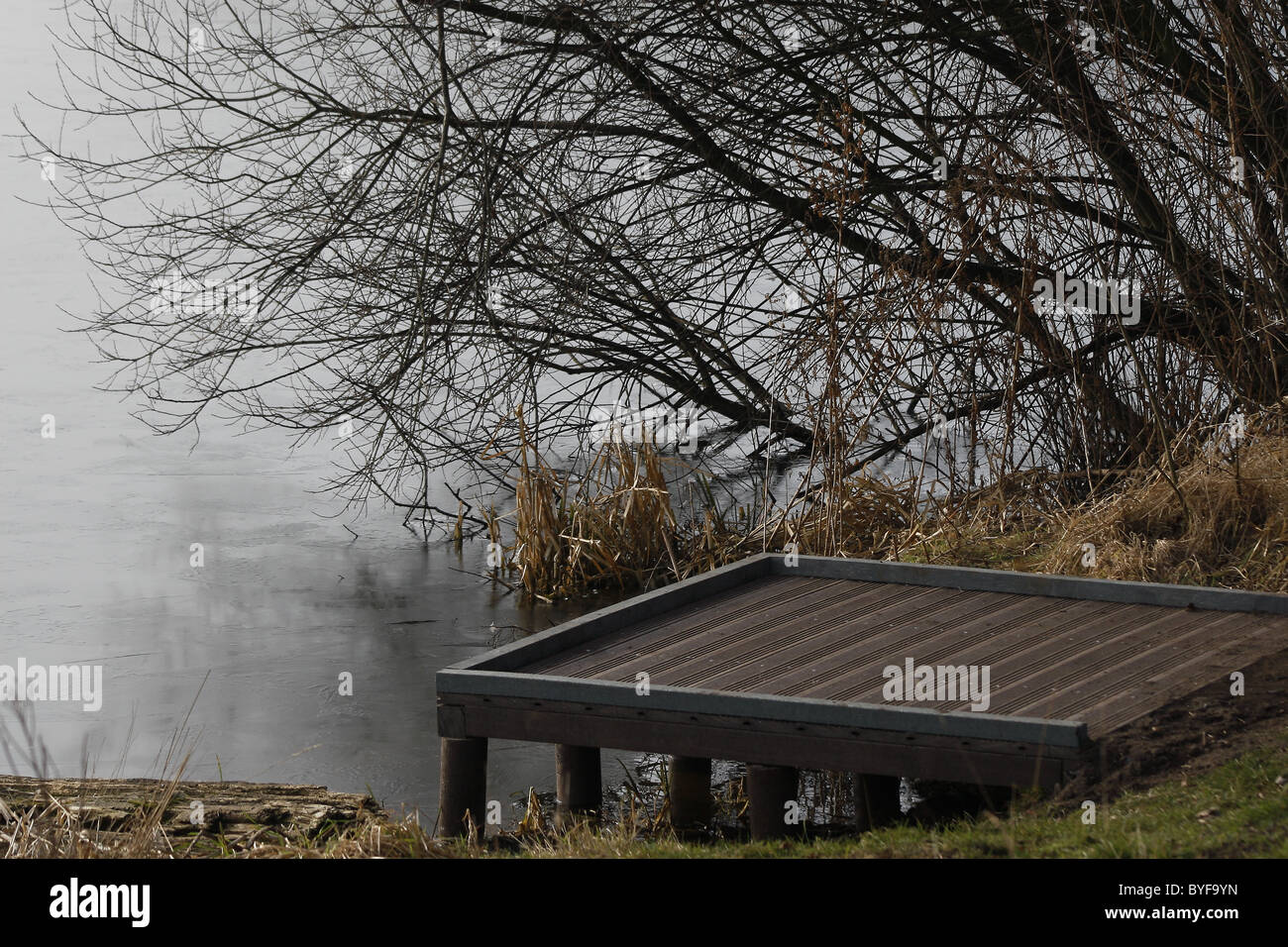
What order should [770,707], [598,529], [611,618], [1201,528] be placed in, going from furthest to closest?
[598,529], [1201,528], [611,618], [770,707]

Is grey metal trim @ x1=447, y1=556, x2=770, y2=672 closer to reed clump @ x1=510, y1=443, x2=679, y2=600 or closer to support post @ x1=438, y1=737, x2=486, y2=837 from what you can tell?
support post @ x1=438, y1=737, x2=486, y2=837

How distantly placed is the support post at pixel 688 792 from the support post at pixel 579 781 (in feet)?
1.03

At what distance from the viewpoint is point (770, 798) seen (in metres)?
6.31

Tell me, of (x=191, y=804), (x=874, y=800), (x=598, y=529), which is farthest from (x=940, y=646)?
(x=598, y=529)

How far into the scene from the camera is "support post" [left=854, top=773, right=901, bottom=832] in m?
6.38

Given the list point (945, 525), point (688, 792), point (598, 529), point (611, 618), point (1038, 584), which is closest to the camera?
point (688, 792)

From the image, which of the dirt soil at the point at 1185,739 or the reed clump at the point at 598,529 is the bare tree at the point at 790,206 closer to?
the reed clump at the point at 598,529

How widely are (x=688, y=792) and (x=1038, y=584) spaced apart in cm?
199

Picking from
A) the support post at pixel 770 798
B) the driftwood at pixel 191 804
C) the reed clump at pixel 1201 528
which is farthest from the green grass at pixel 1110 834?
the reed clump at pixel 1201 528

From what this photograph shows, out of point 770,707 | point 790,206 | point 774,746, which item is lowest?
point 774,746

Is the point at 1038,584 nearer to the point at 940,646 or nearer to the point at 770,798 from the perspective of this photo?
the point at 940,646

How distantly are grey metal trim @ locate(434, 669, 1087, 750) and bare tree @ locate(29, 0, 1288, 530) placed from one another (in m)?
3.09
